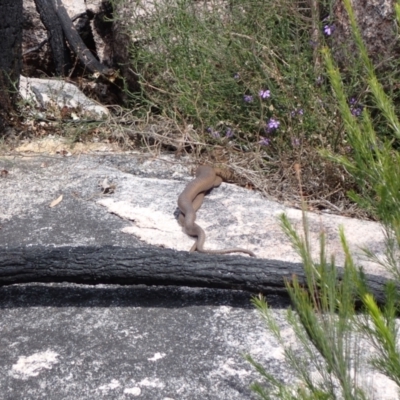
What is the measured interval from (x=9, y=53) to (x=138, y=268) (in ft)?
11.6

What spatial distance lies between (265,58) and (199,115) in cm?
70

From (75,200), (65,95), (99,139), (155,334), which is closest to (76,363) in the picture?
(155,334)

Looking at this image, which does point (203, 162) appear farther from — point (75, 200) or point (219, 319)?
point (219, 319)

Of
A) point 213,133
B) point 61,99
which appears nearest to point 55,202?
point 213,133

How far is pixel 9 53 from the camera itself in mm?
7055

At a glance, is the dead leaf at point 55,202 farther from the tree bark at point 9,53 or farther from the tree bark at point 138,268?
the tree bark at point 9,53

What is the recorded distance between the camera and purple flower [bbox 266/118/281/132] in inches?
238

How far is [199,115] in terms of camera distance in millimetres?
6391

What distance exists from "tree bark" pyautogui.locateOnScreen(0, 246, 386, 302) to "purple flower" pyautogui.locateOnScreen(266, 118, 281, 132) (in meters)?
2.04

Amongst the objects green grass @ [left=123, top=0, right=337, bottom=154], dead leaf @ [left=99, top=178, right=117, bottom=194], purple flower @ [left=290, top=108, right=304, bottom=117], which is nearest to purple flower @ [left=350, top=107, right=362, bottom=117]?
green grass @ [left=123, top=0, right=337, bottom=154]

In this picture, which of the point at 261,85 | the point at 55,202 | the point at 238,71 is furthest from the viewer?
the point at 238,71

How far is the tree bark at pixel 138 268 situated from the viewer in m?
4.13

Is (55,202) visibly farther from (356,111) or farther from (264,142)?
(356,111)

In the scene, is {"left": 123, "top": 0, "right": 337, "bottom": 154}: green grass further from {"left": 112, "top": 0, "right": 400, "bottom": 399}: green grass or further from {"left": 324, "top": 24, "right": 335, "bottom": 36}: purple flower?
{"left": 324, "top": 24, "right": 335, "bottom": 36}: purple flower
